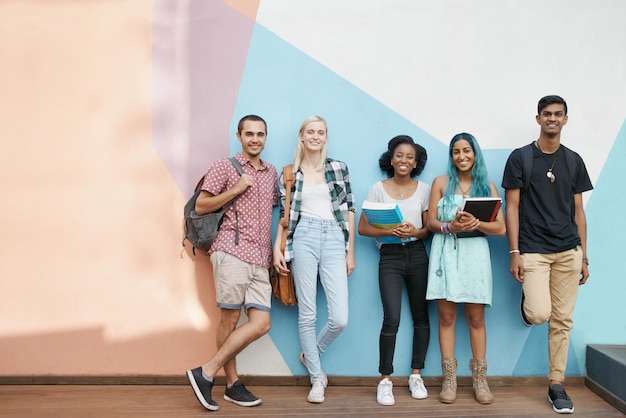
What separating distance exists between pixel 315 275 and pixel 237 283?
0.49 metres

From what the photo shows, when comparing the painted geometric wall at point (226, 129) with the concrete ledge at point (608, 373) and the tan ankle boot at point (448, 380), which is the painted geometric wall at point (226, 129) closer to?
the concrete ledge at point (608, 373)

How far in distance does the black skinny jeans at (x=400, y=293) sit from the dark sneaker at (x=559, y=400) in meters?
0.78

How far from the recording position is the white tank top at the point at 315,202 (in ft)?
11.2

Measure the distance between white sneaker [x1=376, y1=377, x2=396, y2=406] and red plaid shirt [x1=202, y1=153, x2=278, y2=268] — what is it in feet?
3.39

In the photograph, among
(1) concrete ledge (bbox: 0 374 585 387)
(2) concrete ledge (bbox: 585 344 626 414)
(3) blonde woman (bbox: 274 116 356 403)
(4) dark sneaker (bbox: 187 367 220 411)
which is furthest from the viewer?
(1) concrete ledge (bbox: 0 374 585 387)

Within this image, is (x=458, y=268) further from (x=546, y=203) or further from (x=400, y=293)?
(x=546, y=203)

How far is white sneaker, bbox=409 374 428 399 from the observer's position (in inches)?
134

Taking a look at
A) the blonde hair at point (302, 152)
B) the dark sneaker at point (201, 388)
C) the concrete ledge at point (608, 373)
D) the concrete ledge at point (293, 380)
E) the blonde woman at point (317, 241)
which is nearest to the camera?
the dark sneaker at point (201, 388)

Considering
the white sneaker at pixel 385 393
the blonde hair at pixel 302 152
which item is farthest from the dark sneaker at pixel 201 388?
the blonde hair at pixel 302 152

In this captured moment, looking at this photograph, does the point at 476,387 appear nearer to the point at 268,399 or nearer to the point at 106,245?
the point at 268,399

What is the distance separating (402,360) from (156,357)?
1693mm

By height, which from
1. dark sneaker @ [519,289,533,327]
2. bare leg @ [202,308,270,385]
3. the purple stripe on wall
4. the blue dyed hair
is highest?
the purple stripe on wall

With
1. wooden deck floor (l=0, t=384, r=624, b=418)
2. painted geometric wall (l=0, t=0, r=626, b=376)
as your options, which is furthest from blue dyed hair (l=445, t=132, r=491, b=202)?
wooden deck floor (l=0, t=384, r=624, b=418)

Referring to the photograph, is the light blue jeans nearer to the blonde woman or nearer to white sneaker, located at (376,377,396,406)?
the blonde woman
